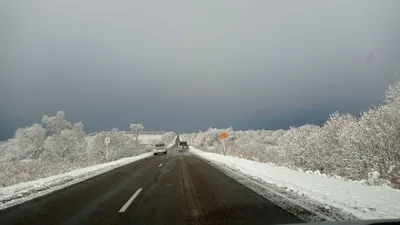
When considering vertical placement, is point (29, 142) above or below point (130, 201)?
above

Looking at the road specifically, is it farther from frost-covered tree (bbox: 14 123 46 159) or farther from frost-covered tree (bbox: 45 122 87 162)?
frost-covered tree (bbox: 14 123 46 159)

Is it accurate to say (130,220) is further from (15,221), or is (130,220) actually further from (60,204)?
(60,204)

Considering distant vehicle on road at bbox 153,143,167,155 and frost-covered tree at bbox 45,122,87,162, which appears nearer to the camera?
distant vehicle on road at bbox 153,143,167,155

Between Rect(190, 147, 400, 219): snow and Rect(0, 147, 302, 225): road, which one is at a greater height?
Rect(190, 147, 400, 219): snow

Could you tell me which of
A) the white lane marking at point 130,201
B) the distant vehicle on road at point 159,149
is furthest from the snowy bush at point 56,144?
the white lane marking at point 130,201

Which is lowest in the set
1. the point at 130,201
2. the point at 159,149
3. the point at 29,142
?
the point at 130,201

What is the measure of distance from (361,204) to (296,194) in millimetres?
2217

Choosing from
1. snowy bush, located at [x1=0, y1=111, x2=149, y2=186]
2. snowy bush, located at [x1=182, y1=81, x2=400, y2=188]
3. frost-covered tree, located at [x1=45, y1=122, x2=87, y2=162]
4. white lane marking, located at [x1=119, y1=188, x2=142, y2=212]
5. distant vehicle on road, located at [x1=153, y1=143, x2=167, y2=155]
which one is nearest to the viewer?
white lane marking, located at [x1=119, y1=188, x2=142, y2=212]

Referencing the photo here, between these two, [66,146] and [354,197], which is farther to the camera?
[66,146]

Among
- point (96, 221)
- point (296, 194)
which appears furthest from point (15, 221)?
point (296, 194)

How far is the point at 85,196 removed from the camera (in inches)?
377

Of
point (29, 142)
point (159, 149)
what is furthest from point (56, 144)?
point (159, 149)

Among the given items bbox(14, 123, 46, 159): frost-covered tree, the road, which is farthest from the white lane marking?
Answer: bbox(14, 123, 46, 159): frost-covered tree

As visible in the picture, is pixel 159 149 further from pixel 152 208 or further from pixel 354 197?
pixel 354 197
